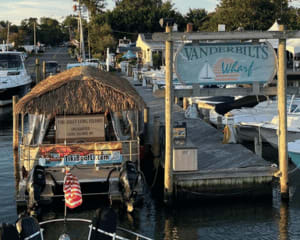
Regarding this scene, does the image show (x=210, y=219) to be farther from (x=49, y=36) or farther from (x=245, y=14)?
(x=49, y=36)

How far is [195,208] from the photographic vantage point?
1504 cm

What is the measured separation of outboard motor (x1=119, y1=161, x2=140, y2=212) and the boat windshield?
3153 centimetres

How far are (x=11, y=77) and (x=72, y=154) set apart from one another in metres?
28.1

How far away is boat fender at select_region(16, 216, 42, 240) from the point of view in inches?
417

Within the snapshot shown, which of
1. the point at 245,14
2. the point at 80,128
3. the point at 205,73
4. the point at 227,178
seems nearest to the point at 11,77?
the point at 80,128

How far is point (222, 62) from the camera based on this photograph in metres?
14.8

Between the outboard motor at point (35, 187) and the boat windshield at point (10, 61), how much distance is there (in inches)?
1218

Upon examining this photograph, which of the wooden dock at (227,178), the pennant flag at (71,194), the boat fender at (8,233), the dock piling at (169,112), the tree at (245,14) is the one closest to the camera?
the boat fender at (8,233)

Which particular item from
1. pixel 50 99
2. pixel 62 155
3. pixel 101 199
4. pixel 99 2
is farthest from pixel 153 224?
pixel 99 2

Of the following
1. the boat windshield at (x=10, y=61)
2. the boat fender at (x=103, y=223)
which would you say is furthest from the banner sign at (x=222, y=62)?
the boat windshield at (x=10, y=61)

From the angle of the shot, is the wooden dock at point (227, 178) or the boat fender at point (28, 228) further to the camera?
the wooden dock at point (227, 178)

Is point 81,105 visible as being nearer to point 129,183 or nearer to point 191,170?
point 129,183

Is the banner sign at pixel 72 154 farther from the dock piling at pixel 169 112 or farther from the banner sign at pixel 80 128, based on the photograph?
the dock piling at pixel 169 112

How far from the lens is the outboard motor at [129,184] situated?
14.6m
